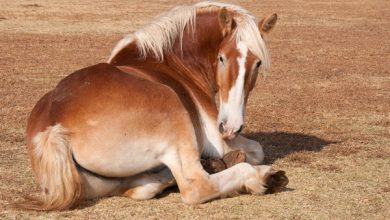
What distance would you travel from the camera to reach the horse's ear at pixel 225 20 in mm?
5781

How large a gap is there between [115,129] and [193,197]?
76 cm

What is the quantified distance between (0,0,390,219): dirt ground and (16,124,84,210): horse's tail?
9cm

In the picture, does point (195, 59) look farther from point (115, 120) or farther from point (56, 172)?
point (56, 172)

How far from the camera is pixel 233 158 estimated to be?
19.2 ft

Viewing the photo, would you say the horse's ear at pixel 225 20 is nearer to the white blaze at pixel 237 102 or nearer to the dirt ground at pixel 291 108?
the white blaze at pixel 237 102

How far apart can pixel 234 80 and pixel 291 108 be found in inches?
142

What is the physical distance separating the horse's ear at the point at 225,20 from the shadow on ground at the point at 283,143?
4.72 feet

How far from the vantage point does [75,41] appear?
15.0 meters

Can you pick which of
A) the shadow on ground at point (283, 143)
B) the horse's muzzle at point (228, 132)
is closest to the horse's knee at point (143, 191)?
the horse's muzzle at point (228, 132)

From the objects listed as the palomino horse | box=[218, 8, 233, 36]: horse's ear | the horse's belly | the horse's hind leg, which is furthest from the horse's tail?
box=[218, 8, 233, 36]: horse's ear

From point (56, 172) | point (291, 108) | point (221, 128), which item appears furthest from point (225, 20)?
point (291, 108)

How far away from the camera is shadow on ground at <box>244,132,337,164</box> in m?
6.94

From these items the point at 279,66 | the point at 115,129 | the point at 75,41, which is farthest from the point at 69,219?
the point at 75,41

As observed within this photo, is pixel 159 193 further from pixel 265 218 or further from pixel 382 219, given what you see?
pixel 382 219
